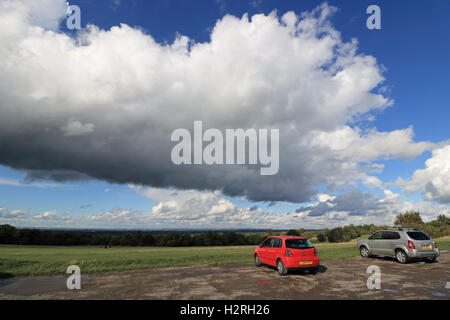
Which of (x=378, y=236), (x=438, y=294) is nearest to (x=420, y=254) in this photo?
(x=378, y=236)

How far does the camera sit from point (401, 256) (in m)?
15.6

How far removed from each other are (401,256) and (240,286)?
451 inches

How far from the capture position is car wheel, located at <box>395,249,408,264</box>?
15.4m

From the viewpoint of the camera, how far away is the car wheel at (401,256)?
15.4 meters

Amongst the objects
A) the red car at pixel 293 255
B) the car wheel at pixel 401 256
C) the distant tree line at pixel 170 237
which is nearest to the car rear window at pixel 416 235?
the car wheel at pixel 401 256

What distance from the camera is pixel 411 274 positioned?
12.2 metres

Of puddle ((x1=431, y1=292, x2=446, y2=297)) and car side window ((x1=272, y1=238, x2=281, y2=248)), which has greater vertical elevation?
car side window ((x1=272, y1=238, x2=281, y2=248))

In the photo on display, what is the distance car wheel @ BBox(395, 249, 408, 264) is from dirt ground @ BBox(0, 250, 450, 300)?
2093 millimetres

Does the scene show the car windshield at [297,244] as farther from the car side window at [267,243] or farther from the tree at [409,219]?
the tree at [409,219]

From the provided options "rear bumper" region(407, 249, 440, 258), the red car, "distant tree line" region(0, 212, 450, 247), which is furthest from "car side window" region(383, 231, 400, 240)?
"distant tree line" region(0, 212, 450, 247)

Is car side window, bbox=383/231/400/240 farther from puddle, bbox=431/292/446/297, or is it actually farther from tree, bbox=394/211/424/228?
tree, bbox=394/211/424/228
